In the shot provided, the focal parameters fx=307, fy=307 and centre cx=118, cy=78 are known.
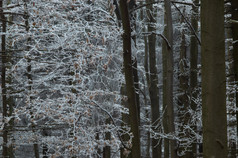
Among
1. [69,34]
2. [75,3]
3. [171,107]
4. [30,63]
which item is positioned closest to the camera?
[171,107]

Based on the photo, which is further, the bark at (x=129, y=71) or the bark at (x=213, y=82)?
the bark at (x=129, y=71)

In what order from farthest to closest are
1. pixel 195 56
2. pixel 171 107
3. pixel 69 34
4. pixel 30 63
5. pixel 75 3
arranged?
pixel 195 56, pixel 30 63, pixel 75 3, pixel 69 34, pixel 171 107

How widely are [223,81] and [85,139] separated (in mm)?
5109

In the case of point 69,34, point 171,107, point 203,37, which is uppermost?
point 69,34

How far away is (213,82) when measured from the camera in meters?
1.85

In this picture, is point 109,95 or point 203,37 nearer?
point 203,37

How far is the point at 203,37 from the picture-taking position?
1.94 m

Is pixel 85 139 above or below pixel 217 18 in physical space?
below

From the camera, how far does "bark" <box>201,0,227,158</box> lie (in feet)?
6.02

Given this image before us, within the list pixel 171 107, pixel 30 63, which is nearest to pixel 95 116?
pixel 30 63

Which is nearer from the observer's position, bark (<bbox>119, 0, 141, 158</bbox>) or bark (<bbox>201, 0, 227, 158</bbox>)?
bark (<bbox>201, 0, 227, 158</bbox>)

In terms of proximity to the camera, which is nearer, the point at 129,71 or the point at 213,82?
the point at 213,82

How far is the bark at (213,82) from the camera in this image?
1.84 meters

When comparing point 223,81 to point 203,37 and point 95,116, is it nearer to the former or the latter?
point 203,37
